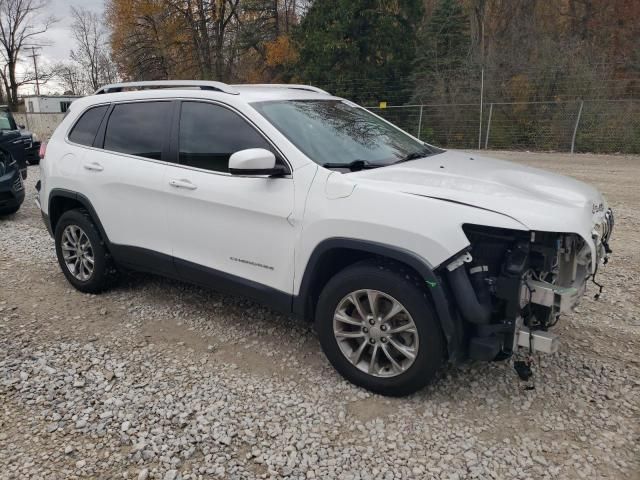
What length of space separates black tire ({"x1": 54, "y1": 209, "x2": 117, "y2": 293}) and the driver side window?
1296mm

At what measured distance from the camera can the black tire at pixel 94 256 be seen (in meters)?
4.65

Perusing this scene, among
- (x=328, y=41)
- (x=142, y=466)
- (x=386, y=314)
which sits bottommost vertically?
(x=142, y=466)

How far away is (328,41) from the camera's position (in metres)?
21.9

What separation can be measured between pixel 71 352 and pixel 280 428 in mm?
1824

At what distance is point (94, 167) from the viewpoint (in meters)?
4.51

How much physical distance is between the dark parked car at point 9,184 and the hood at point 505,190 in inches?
266

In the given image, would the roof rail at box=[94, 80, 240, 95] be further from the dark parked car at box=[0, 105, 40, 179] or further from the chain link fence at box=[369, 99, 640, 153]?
the chain link fence at box=[369, 99, 640, 153]

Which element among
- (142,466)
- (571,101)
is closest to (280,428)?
(142,466)

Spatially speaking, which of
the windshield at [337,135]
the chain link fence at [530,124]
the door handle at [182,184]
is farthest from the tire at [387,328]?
the chain link fence at [530,124]

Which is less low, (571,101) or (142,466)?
(571,101)

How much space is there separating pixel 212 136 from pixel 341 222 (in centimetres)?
133

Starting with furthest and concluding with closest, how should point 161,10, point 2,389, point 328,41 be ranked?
point 161,10 → point 328,41 → point 2,389

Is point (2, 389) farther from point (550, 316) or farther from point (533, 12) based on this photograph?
point (533, 12)

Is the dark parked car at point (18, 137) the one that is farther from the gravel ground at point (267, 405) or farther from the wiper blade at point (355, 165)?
the wiper blade at point (355, 165)
